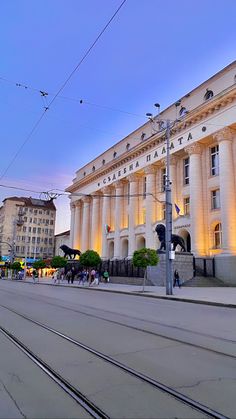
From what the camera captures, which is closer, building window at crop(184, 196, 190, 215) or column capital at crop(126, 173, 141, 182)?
building window at crop(184, 196, 190, 215)

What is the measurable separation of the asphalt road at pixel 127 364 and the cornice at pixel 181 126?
31877 millimetres

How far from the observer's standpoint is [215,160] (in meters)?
41.4

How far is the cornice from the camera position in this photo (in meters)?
37.8

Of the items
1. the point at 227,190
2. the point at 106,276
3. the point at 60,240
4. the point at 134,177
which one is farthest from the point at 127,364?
the point at 60,240

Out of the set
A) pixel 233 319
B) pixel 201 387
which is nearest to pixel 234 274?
pixel 233 319

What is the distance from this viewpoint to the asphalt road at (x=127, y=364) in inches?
161

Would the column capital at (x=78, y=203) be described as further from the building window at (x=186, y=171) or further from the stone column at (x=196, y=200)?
the stone column at (x=196, y=200)

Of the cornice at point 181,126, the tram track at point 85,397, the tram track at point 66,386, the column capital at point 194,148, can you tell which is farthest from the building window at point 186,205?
the tram track at point 66,386

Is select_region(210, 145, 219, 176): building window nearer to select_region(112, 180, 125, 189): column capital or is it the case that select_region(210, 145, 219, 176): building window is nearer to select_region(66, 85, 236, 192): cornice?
select_region(66, 85, 236, 192): cornice

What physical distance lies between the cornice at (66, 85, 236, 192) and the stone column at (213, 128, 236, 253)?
294cm

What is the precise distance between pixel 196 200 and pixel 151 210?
30.7 feet

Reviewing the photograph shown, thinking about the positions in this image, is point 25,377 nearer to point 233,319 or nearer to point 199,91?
point 233,319

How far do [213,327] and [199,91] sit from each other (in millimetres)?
38000

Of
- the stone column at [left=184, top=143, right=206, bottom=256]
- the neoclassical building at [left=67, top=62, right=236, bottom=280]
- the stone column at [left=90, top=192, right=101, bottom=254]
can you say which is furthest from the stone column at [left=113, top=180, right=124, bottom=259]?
the stone column at [left=184, top=143, right=206, bottom=256]
